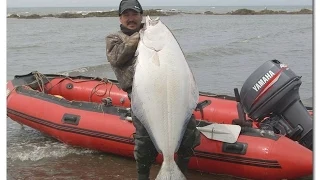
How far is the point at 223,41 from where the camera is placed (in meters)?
22.2

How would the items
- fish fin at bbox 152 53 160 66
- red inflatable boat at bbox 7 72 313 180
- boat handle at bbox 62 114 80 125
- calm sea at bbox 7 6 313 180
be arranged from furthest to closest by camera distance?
boat handle at bbox 62 114 80 125 → calm sea at bbox 7 6 313 180 → red inflatable boat at bbox 7 72 313 180 → fish fin at bbox 152 53 160 66

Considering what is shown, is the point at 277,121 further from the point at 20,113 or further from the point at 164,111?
the point at 20,113

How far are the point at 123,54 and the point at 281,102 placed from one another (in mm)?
2091

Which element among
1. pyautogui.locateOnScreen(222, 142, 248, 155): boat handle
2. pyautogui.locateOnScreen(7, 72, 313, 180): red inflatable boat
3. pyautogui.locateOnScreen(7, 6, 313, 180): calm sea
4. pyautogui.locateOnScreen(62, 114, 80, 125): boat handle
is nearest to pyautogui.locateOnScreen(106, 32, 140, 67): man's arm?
pyautogui.locateOnScreen(7, 6, 313, 180): calm sea

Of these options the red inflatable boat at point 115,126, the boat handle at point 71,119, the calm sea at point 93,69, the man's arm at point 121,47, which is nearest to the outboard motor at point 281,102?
the red inflatable boat at point 115,126

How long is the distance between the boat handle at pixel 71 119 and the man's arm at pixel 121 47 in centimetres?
225

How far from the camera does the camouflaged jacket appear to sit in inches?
158

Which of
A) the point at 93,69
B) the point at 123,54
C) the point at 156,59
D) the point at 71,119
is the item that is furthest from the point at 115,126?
the point at 93,69

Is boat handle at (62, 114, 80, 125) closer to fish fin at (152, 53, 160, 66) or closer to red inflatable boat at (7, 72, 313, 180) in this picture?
red inflatable boat at (7, 72, 313, 180)

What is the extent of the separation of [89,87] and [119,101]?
0.81 metres

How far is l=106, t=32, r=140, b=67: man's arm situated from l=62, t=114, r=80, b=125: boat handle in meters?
2.25

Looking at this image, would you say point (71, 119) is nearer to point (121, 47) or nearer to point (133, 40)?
point (121, 47)

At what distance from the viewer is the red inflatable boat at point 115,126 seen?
4973 millimetres
